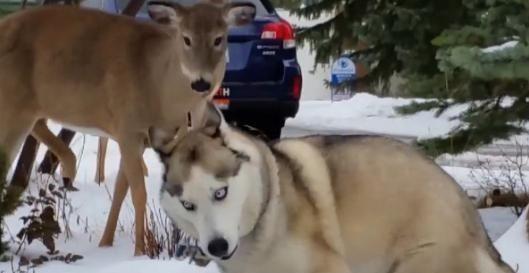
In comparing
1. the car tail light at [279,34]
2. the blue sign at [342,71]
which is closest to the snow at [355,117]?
the blue sign at [342,71]

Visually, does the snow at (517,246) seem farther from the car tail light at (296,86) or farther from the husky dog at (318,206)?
the car tail light at (296,86)

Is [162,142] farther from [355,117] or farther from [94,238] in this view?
[355,117]

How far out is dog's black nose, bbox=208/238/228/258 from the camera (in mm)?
4734

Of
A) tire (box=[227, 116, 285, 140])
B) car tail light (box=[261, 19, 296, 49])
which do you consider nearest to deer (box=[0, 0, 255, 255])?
car tail light (box=[261, 19, 296, 49])

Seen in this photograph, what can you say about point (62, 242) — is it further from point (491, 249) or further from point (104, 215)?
point (491, 249)

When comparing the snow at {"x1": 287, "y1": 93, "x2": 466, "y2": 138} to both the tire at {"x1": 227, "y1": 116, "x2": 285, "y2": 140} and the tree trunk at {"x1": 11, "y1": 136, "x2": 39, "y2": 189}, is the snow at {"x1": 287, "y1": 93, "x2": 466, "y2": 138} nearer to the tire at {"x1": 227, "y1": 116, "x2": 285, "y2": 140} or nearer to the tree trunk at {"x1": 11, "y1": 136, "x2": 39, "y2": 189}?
the tire at {"x1": 227, "y1": 116, "x2": 285, "y2": 140}

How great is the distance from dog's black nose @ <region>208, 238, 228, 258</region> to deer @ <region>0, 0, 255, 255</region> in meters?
3.42

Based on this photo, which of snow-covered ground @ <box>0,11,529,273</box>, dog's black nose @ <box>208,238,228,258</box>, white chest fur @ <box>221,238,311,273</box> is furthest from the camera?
snow-covered ground @ <box>0,11,529,273</box>

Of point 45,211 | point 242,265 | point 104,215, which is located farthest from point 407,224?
point 104,215

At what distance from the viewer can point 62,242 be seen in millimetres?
8555

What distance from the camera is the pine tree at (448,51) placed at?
714cm

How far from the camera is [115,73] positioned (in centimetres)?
872

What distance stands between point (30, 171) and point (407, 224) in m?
5.46

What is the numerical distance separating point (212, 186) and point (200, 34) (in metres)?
3.80
